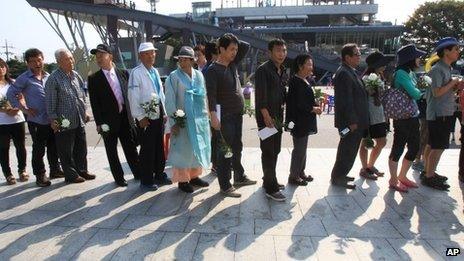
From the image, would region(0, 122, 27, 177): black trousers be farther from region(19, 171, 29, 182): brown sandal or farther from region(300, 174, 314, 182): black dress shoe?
region(300, 174, 314, 182): black dress shoe

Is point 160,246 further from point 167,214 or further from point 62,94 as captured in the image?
point 62,94

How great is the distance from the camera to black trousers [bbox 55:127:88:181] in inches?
198

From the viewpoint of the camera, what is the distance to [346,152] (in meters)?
4.75

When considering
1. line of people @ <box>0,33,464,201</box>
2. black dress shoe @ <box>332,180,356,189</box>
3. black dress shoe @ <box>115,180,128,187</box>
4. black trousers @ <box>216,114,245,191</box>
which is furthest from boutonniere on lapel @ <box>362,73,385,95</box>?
black dress shoe @ <box>115,180,128,187</box>

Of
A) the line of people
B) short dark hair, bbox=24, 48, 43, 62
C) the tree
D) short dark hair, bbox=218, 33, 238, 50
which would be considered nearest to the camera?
short dark hair, bbox=218, 33, 238, 50

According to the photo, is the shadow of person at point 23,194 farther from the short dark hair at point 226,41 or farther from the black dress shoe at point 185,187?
the short dark hair at point 226,41

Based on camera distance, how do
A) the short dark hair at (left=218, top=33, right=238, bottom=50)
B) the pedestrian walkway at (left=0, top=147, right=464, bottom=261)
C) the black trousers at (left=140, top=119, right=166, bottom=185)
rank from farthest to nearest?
the black trousers at (left=140, top=119, right=166, bottom=185), the short dark hair at (left=218, top=33, right=238, bottom=50), the pedestrian walkway at (left=0, top=147, right=464, bottom=261)

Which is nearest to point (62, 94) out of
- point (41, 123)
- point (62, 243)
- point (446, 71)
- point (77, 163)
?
point (41, 123)

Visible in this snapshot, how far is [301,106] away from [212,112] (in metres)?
1.13

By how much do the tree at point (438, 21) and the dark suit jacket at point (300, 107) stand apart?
47403 mm

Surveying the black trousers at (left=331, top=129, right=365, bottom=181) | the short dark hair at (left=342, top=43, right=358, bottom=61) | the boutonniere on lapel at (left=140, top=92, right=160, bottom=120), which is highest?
the short dark hair at (left=342, top=43, right=358, bottom=61)

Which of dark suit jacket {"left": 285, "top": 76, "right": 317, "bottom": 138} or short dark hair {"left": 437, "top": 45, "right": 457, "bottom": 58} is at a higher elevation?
short dark hair {"left": 437, "top": 45, "right": 457, "bottom": 58}

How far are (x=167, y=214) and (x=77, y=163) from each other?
2.14 m

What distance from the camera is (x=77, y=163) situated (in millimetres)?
5473
